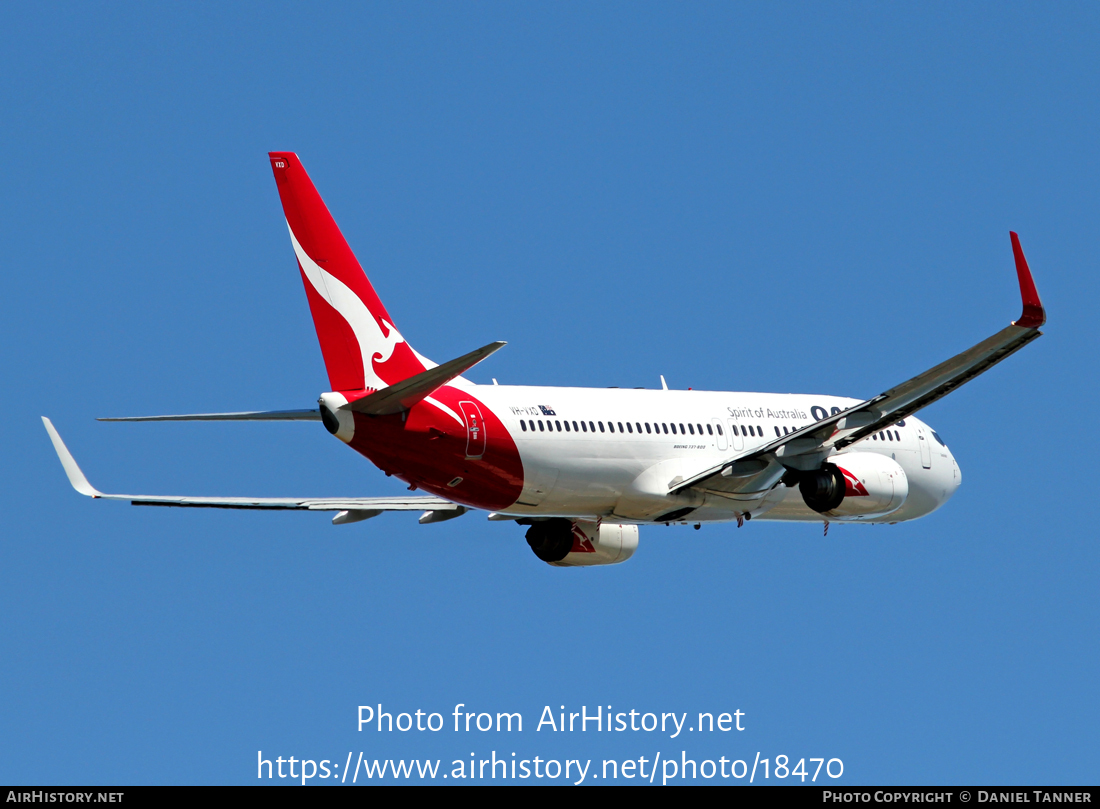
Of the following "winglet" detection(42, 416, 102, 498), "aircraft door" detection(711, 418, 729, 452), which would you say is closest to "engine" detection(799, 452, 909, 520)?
"aircraft door" detection(711, 418, 729, 452)

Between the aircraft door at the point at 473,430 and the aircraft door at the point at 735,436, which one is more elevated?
the aircraft door at the point at 735,436

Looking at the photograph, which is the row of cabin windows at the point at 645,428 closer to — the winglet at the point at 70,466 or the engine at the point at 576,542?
the engine at the point at 576,542

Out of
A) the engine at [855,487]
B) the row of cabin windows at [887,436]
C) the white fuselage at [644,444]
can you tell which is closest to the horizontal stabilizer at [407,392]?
the white fuselage at [644,444]

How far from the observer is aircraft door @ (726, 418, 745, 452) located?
1692 inches

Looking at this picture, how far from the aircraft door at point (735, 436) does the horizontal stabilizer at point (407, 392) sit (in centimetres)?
1014

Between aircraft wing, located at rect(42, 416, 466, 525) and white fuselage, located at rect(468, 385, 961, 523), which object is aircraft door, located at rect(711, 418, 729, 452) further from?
aircraft wing, located at rect(42, 416, 466, 525)

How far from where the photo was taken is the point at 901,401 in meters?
37.8

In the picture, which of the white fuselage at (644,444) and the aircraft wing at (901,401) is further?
the white fuselage at (644,444)

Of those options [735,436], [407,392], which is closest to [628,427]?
Answer: [735,436]

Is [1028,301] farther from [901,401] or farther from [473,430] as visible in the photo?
[473,430]

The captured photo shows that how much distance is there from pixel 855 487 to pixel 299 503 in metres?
13.6

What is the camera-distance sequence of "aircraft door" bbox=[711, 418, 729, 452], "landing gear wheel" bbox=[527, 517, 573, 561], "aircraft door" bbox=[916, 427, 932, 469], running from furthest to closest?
"aircraft door" bbox=[916, 427, 932, 469]
"landing gear wheel" bbox=[527, 517, 573, 561]
"aircraft door" bbox=[711, 418, 729, 452]

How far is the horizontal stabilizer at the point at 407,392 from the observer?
108 feet

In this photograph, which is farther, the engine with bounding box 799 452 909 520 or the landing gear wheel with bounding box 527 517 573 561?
the landing gear wheel with bounding box 527 517 573 561
